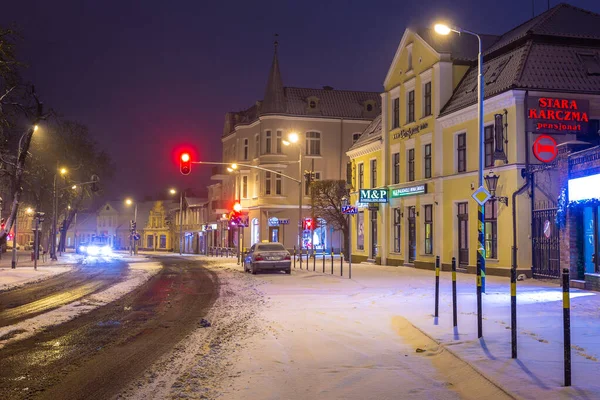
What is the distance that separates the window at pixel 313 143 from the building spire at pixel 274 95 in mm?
3380

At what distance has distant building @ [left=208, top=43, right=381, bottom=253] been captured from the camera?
57812 mm

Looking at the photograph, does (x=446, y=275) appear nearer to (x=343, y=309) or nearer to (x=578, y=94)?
(x=578, y=94)

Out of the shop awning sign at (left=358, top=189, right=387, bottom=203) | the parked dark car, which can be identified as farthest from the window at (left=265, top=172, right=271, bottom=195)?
the parked dark car

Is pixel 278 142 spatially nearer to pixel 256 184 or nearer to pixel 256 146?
pixel 256 146

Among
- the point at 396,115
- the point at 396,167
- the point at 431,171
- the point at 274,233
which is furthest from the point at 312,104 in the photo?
the point at 431,171

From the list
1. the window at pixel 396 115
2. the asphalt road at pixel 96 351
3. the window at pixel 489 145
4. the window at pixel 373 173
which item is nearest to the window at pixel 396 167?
the window at pixel 396 115

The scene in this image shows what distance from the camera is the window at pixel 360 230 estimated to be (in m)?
42.2

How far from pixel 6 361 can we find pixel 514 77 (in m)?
22.9

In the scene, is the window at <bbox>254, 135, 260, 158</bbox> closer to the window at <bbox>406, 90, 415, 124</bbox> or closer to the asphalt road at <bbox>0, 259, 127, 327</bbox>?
the window at <bbox>406, 90, 415, 124</bbox>

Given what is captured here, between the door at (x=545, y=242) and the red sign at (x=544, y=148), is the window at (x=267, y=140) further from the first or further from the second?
the door at (x=545, y=242)

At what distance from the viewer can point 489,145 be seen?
28.4m

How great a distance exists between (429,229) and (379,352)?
961 inches

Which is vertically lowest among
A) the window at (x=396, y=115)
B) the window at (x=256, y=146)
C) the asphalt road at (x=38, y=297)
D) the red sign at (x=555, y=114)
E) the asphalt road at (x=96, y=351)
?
the asphalt road at (x=96, y=351)

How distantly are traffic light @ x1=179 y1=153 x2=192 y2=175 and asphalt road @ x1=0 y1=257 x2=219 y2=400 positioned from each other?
1431cm
